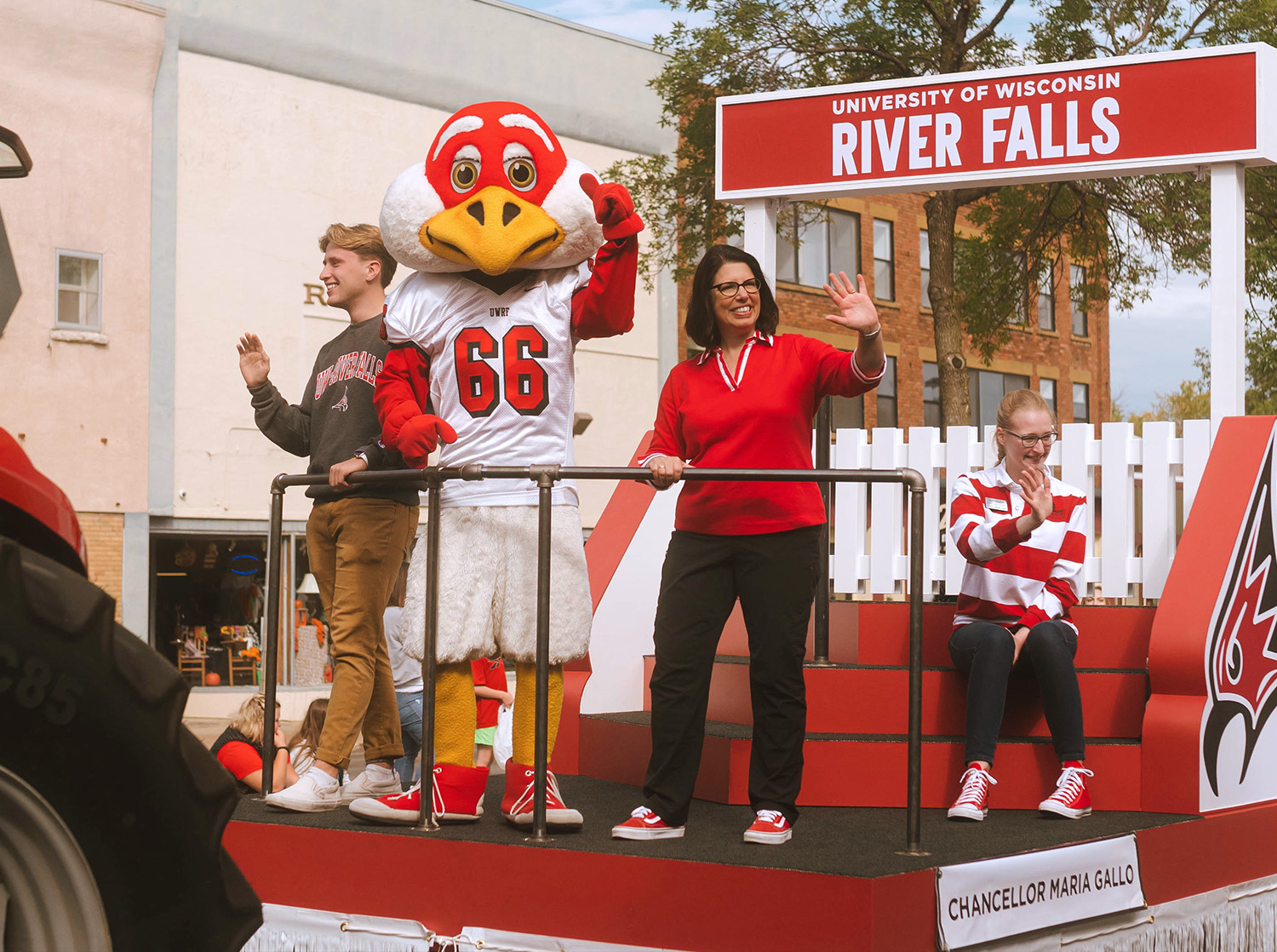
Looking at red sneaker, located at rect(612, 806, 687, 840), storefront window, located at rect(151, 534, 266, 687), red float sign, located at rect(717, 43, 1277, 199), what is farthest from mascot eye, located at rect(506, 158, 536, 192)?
storefront window, located at rect(151, 534, 266, 687)

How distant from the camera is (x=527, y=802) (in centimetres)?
409

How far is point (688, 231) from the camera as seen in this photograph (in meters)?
19.8

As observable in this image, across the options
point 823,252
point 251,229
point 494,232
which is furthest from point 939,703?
point 823,252

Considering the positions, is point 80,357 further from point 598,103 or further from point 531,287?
point 531,287

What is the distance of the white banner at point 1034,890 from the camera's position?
11.9 ft

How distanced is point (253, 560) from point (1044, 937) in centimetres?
1642

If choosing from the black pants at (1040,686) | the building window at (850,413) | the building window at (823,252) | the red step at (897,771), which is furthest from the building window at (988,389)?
the black pants at (1040,686)

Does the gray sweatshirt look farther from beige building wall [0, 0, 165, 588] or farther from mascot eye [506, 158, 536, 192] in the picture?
beige building wall [0, 0, 165, 588]

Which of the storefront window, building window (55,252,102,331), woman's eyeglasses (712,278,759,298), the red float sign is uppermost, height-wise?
building window (55,252,102,331)

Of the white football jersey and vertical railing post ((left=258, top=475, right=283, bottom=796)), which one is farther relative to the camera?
vertical railing post ((left=258, top=475, right=283, bottom=796))

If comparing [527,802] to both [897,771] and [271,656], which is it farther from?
[897,771]

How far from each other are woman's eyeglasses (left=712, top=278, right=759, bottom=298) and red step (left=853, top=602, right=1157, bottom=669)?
1846 millimetres

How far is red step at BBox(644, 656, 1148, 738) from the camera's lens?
17.3 feet

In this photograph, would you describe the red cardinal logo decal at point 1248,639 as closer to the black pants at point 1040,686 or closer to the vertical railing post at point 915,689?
the black pants at point 1040,686
